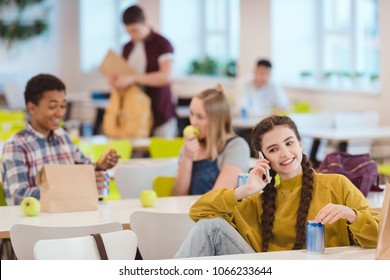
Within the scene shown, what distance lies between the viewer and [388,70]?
8945mm

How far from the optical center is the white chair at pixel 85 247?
9.41 feet

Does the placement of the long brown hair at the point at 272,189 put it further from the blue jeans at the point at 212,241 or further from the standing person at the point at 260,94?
the standing person at the point at 260,94

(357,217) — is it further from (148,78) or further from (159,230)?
(148,78)

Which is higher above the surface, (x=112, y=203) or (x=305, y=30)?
(x=305, y=30)

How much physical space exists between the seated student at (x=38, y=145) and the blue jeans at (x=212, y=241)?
1293mm

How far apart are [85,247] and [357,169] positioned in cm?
177

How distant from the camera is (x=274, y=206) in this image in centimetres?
332

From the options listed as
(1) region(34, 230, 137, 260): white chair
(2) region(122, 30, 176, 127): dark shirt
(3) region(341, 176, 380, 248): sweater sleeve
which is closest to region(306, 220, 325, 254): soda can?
(3) region(341, 176, 380, 248): sweater sleeve

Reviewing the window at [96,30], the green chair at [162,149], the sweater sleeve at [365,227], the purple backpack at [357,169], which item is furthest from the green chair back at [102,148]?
the window at [96,30]

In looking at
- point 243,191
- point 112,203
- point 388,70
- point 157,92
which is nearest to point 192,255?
point 243,191

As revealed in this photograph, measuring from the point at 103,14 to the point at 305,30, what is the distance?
Answer: 20.3 ft

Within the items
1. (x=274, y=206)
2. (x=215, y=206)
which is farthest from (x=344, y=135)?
(x=215, y=206)

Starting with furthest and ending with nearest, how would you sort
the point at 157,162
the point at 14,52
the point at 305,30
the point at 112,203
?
1. the point at 14,52
2. the point at 305,30
3. the point at 157,162
4. the point at 112,203
